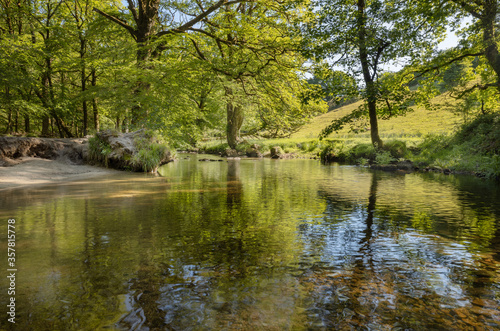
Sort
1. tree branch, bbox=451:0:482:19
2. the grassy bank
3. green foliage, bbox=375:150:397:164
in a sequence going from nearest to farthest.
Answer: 1. tree branch, bbox=451:0:482:19
2. the grassy bank
3. green foliage, bbox=375:150:397:164

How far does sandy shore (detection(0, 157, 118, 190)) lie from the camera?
28.9 ft

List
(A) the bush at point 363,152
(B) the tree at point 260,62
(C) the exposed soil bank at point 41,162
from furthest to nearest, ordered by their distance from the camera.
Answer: (A) the bush at point 363,152 < (B) the tree at point 260,62 < (C) the exposed soil bank at point 41,162

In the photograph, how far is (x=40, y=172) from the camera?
10.1 meters

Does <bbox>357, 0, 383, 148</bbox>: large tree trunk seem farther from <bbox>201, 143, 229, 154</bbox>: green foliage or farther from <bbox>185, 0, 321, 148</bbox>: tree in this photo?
<bbox>201, 143, 229, 154</bbox>: green foliage

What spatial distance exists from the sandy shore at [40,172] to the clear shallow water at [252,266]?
3.25m

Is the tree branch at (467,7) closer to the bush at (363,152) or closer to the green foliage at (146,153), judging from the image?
the bush at (363,152)

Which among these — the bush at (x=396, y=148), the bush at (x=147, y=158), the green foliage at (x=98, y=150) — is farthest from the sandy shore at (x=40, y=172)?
the bush at (x=396, y=148)

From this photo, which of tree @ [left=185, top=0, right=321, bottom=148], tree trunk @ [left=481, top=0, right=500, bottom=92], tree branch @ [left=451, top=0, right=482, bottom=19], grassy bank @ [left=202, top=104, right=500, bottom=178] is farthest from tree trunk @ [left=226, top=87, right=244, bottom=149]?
tree trunk @ [left=481, top=0, right=500, bottom=92]

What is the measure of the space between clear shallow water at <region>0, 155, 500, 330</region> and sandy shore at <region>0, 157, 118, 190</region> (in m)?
3.25

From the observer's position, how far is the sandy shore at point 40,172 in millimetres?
8812

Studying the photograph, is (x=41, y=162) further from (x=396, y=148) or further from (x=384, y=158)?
(x=396, y=148)

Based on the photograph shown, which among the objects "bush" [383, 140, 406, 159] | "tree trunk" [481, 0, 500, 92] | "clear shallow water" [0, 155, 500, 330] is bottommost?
"clear shallow water" [0, 155, 500, 330]

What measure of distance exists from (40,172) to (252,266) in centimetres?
1013

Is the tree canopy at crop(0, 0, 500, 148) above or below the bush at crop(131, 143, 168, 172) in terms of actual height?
above
